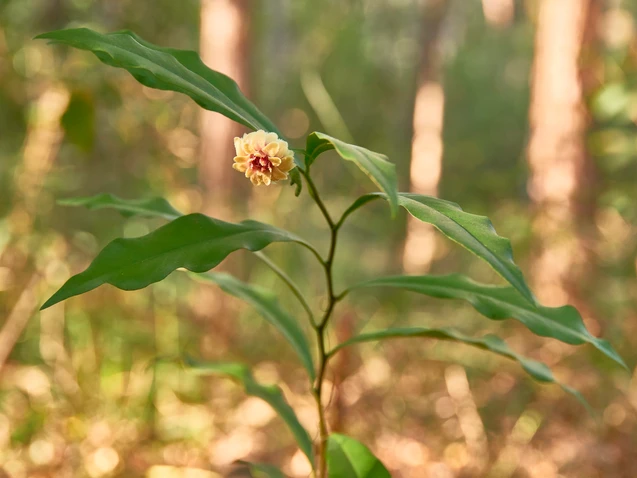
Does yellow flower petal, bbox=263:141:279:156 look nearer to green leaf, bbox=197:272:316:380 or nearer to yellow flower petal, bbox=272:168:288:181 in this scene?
yellow flower petal, bbox=272:168:288:181

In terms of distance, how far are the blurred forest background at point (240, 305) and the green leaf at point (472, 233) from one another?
712 millimetres

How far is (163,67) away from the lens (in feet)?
1.94

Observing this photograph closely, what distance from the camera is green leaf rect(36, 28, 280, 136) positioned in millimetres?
560

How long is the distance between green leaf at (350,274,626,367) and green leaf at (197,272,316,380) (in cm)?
21

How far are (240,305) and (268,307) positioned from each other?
199cm

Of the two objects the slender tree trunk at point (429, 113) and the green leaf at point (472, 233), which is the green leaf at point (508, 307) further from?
the slender tree trunk at point (429, 113)

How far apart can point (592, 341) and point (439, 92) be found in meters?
4.70

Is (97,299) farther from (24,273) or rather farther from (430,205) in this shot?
(430,205)

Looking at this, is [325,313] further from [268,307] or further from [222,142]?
[222,142]

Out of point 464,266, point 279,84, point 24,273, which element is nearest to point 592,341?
point 24,273

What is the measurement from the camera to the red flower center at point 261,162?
1.91ft

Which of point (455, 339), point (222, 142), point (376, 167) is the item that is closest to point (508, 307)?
point (455, 339)

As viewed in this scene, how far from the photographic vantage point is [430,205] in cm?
59

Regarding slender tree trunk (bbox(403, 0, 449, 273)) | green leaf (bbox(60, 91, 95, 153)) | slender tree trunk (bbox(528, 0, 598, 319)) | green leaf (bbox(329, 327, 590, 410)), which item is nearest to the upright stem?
green leaf (bbox(329, 327, 590, 410))
